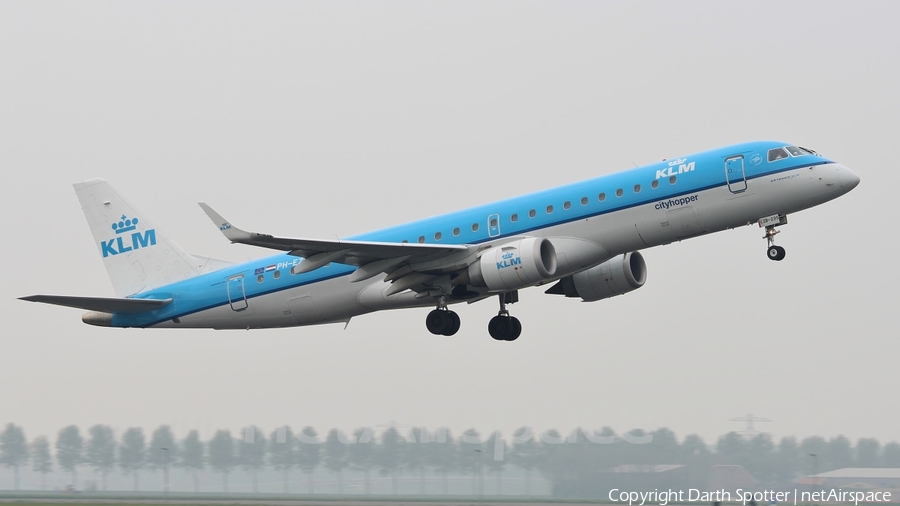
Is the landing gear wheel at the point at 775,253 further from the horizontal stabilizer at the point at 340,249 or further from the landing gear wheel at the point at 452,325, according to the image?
the landing gear wheel at the point at 452,325

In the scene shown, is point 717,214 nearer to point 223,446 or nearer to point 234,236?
point 234,236

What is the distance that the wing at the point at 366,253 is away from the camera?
3144cm

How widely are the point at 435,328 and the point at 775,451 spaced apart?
1976 cm

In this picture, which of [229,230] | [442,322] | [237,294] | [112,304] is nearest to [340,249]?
[229,230]

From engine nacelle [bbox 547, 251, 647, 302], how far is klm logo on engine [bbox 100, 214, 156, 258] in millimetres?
17453

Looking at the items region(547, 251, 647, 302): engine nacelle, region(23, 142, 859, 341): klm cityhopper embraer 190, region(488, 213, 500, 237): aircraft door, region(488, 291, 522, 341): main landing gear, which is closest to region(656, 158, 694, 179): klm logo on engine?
region(23, 142, 859, 341): klm cityhopper embraer 190

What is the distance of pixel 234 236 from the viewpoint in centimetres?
3105

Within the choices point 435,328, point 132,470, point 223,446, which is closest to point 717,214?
point 435,328

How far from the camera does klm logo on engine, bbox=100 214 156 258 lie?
1722 inches

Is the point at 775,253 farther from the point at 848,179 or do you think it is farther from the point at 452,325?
the point at 452,325

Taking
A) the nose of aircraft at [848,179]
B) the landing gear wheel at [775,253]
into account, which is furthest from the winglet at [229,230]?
the nose of aircraft at [848,179]

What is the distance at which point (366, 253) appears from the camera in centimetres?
3409

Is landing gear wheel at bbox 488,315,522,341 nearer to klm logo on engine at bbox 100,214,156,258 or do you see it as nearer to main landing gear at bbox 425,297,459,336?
main landing gear at bbox 425,297,459,336

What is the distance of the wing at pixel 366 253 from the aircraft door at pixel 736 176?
8496mm
